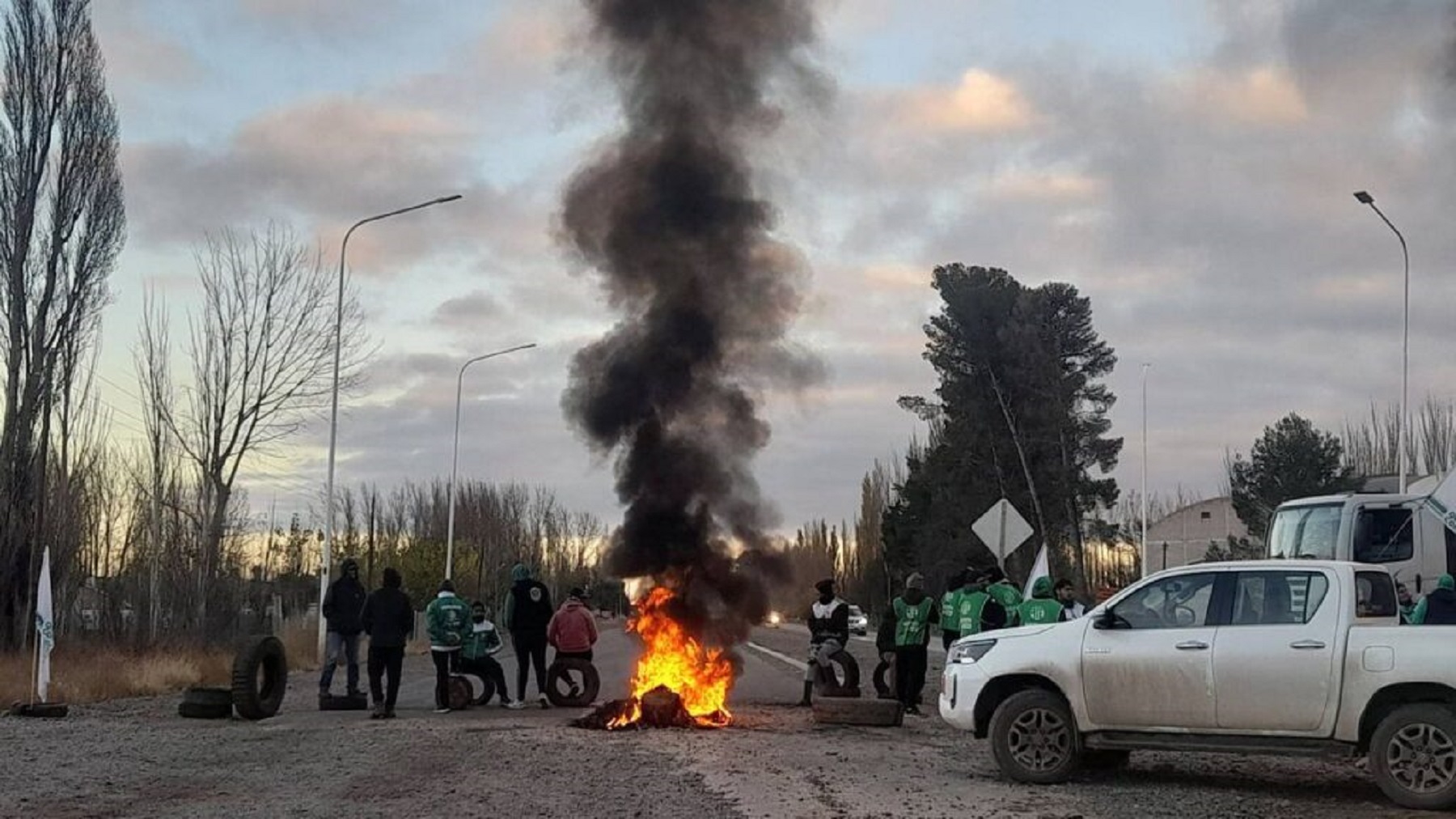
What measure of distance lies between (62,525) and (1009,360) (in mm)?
31793

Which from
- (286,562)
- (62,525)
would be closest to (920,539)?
(286,562)

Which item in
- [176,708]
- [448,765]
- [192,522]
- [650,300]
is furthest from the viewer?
[192,522]

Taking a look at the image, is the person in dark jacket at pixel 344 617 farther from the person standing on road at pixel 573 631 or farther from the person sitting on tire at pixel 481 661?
the person standing on road at pixel 573 631

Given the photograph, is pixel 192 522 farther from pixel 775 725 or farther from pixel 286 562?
pixel 775 725

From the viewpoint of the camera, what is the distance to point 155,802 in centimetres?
982

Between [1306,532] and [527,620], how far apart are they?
35.2 feet

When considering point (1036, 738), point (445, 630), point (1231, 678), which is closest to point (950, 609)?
point (1036, 738)

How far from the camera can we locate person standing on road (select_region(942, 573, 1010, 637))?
15.2 meters

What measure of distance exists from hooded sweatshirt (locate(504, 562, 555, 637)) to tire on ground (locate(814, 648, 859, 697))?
3.70 meters

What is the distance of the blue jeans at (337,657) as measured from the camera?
17.5m

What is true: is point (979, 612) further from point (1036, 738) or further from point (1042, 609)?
point (1036, 738)

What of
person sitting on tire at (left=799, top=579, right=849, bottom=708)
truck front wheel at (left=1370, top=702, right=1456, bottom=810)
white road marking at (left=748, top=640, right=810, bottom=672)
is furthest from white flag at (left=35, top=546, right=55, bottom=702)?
truck front wheel at (left=1370, top=702, right=1456, bottom=810)

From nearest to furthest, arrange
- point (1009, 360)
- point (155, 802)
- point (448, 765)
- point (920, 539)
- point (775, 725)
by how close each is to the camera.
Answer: point (155, 802)
point (448, 765)
point (775, 725)
point (1009, 360)
point (920, 539)

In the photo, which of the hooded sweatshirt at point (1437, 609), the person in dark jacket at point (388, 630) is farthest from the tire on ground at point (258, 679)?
the hooded sweatshirt at point (1437, 609)
